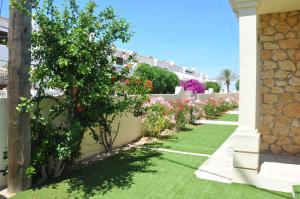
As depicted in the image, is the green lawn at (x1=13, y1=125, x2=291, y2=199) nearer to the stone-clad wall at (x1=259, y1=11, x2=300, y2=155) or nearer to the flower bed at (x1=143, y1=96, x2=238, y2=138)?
the flower bed at (x1=143, y1=96, x2=238, y2=138)

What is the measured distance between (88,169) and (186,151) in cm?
282

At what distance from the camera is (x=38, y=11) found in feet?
17.7

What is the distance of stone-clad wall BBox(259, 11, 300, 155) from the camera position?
271 inches

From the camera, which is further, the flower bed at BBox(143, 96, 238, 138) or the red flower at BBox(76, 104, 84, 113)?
the flower bed at BBox(143, 96, 238, 138)

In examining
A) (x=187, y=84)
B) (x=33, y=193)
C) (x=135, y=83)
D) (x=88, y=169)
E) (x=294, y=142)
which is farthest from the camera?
(x=187, y=84)

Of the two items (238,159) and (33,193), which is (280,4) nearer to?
(238,159)

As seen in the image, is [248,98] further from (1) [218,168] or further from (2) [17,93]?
(2) [17,93]

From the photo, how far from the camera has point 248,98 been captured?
16.6 ft

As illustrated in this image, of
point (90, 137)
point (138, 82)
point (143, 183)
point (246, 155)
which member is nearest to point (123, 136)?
point (90, 137)

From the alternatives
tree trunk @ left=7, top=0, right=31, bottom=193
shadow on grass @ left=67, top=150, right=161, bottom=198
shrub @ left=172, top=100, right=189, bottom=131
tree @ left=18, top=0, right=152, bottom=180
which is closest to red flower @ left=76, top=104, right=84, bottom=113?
tree @ left=18, top=0, right=152, bottom=180

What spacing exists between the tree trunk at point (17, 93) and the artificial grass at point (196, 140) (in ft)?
14.5

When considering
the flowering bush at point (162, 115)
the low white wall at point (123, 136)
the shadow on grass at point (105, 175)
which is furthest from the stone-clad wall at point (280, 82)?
the low white wall at point (123, 136)

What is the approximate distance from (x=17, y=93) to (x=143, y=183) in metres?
2.81

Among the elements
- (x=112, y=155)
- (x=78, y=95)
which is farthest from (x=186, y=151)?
(x=78, y=95)
